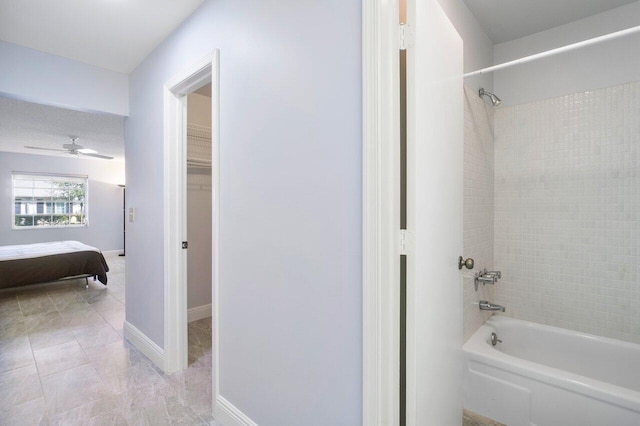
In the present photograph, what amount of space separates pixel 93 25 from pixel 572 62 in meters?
3.43

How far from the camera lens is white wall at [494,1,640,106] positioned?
2.02 meters

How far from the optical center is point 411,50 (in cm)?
110

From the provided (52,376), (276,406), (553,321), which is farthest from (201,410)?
(553,321)

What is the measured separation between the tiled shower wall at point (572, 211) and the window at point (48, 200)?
8.77 metres

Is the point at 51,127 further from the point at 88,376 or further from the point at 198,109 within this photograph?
the point at 88,376

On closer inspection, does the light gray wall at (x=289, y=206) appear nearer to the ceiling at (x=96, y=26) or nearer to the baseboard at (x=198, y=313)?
the ceiling at (x=96, y=26)

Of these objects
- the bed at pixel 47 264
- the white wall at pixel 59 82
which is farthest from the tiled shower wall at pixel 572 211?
the bed at pixel 47 264

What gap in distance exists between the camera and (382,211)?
1.08 m

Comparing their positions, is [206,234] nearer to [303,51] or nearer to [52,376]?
[52,376]

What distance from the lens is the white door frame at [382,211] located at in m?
1.08

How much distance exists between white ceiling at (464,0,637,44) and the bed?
5.99 meters

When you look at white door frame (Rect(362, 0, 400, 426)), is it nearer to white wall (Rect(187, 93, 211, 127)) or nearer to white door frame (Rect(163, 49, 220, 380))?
white door frame (Rect(163, 49, 220, 380))

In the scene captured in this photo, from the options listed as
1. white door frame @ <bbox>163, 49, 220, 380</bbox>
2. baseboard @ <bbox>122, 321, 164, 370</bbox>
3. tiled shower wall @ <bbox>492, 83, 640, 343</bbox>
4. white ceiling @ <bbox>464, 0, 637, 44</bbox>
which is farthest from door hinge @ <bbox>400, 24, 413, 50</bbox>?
baseboard @ <bbox>122, 321, 164, 370</bbox>

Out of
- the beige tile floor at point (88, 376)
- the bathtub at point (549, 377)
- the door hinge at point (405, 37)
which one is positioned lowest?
the beige tile floor at point (88, 376)
